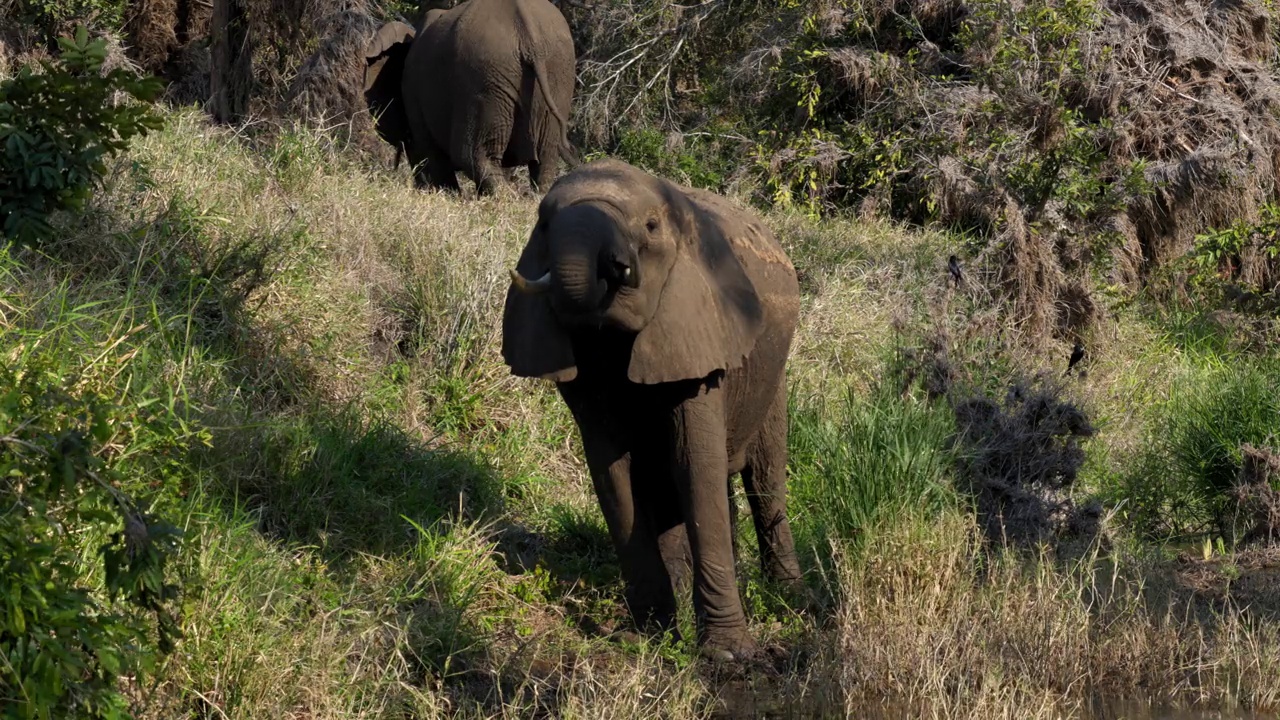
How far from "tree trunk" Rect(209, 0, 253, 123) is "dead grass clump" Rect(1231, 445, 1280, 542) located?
885 cm

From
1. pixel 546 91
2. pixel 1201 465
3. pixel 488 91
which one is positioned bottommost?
pixel 1201 465

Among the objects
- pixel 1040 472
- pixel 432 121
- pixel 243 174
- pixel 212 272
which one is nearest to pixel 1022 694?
pixel 1040 472

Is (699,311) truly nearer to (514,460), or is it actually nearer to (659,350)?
(659,350)

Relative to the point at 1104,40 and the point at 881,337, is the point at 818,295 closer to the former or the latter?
the point at 881,337

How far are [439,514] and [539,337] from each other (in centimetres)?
197

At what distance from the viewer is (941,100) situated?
15000 mm

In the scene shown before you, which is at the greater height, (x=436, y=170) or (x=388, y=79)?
(x=388, y=79)

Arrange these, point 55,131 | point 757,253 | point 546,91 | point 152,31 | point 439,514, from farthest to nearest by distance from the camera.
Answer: point 152,31, point 546,91, point 439,514, point 757,253, point 55,131

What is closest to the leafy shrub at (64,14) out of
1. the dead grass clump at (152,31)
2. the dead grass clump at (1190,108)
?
the dead grass clump at (152,31)

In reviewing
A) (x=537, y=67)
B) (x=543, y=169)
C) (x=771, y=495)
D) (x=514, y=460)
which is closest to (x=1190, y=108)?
(x=543, y=169)

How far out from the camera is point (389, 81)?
47.0 feet

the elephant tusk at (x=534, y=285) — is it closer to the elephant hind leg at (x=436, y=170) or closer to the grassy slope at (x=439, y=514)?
the grassy slope at (x=439, y=514)

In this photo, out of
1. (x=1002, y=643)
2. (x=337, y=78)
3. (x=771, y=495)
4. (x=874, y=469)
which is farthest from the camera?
(x=337, y=78)

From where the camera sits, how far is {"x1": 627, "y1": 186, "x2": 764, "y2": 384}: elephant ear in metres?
5.87
